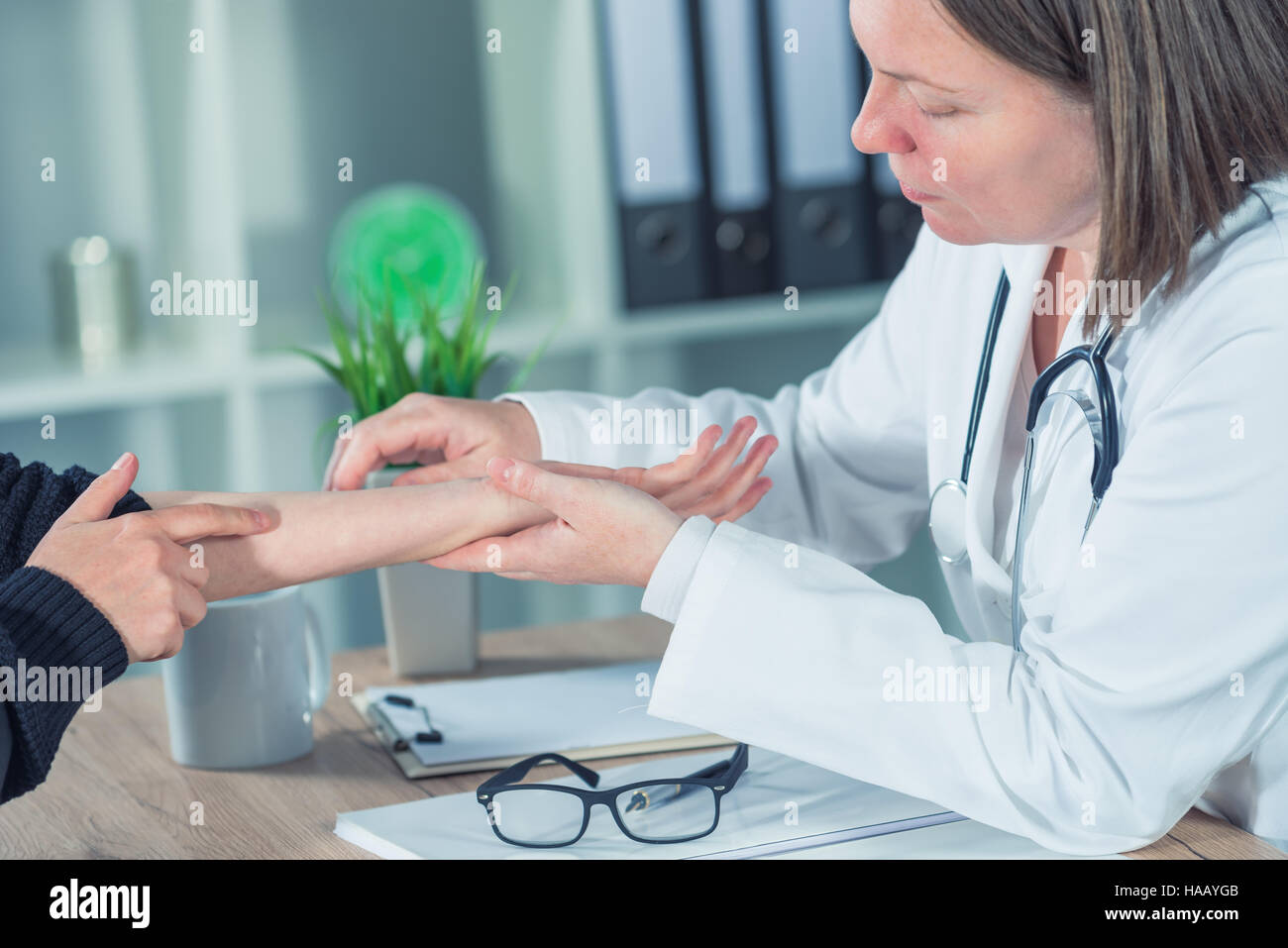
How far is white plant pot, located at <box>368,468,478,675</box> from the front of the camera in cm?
138

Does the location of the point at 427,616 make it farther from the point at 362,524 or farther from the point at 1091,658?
the point at 1091,658

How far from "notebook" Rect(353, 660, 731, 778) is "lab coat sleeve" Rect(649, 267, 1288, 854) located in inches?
9.2

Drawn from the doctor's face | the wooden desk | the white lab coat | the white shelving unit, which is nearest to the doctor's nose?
the doctor's face

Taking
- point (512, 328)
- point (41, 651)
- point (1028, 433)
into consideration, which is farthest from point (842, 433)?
point (512, 328)

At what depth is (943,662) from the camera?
0.92m

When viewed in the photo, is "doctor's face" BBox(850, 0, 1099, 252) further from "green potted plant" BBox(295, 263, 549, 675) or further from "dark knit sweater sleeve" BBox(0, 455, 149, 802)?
"dark knit sweater sleeve" BBox(0, 455, 149, 802)

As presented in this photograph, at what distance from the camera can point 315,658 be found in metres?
1.22

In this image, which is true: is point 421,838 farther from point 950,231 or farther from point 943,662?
point 950,231

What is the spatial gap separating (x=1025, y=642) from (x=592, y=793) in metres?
0.33

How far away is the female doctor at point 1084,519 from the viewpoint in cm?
87

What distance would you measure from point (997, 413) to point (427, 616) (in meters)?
0.59

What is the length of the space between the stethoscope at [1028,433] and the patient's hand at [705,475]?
164mm

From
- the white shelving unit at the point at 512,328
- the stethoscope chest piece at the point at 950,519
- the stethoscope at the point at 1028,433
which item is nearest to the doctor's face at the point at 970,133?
the stethoscope at the point at 1028,433
